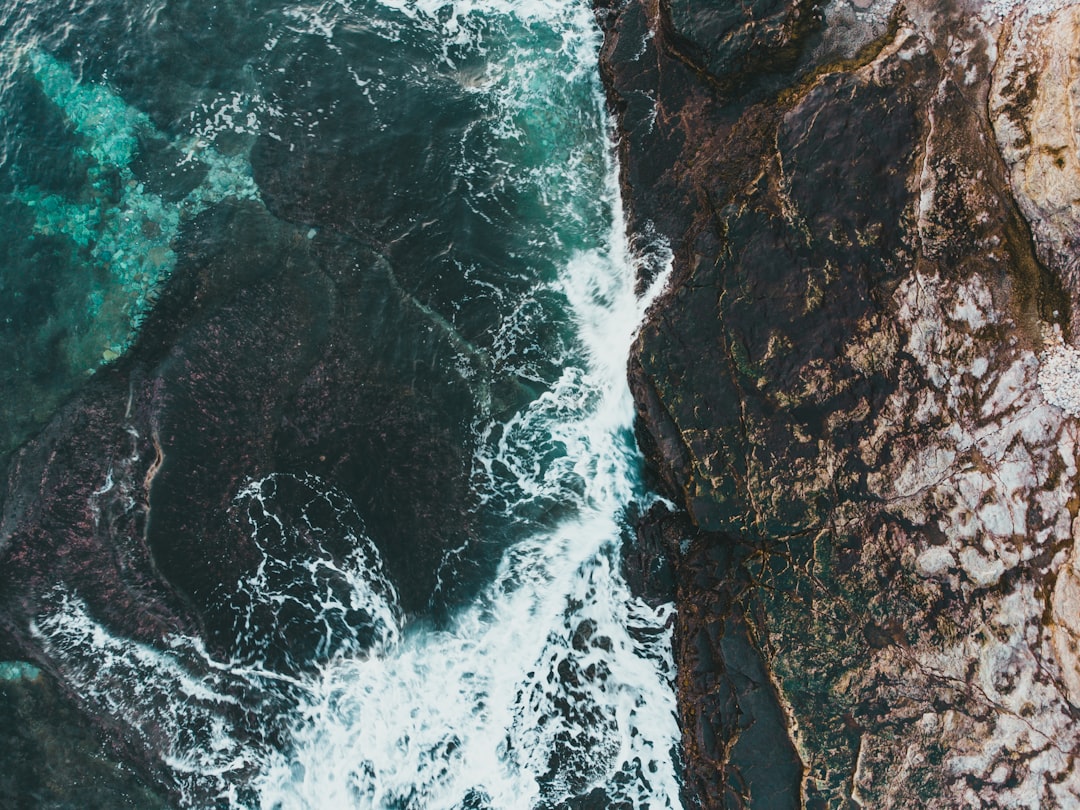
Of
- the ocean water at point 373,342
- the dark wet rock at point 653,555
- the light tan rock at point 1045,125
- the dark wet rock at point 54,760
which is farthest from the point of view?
the dark wet rock at point 54,760

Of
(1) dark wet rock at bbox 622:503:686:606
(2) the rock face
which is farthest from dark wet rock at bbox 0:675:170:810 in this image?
(2) the rock face

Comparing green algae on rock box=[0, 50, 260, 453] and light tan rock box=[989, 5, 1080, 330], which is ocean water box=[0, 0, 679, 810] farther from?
light tan rock box=[989, 5, 1080, 330]

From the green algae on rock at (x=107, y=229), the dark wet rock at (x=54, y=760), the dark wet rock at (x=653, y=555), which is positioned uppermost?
the green algae on rock at (x=107, y=229)

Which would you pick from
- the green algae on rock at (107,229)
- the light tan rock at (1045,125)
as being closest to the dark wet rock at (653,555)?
the light tan rock at (1045,125)

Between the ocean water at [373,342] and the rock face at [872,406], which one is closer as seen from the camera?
the rock face at [872,406]

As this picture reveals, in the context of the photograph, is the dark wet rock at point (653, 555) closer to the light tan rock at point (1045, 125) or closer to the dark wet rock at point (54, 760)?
the light tan rock at point (1045, 125)

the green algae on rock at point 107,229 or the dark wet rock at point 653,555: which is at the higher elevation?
the green algae on rock at point 107,229

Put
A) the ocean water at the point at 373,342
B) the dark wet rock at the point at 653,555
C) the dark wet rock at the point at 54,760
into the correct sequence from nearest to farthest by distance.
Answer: the dark wet rock at the point at 653,555, the ocean water at the point at 373,342, the dark wet rock at the point at 54,760
